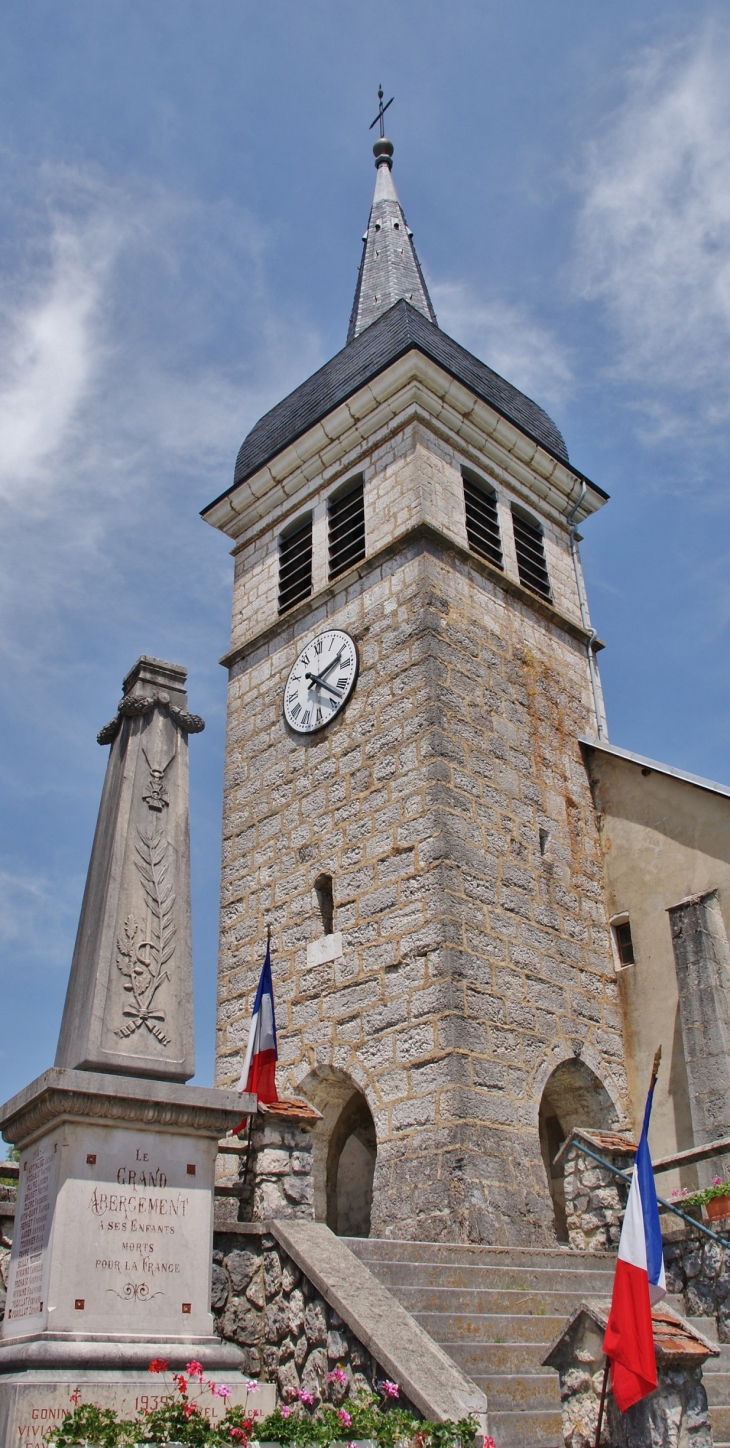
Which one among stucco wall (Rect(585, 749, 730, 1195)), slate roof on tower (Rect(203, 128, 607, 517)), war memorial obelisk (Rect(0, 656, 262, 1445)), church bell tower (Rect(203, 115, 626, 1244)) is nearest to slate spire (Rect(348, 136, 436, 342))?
slate roof on tower (Rect(203, 128, 607, 517))

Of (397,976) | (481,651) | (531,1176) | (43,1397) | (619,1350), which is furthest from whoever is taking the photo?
(481,651)

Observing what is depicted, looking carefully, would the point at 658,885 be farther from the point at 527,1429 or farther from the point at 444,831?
the point at 527,1429

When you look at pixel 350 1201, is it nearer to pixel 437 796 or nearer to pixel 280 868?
pixel 280 868

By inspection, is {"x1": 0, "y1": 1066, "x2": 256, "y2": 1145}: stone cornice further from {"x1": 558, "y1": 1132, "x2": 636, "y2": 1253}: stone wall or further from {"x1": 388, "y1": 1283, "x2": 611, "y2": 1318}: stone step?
{"x1": 558, "y1": 1132, "x2": 636, "y2": 1253}: stone wall

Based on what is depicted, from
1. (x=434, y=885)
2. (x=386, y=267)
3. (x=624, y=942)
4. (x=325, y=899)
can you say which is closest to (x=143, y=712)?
(x=434, y=885)

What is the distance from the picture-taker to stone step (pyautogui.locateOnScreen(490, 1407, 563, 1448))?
479 cm

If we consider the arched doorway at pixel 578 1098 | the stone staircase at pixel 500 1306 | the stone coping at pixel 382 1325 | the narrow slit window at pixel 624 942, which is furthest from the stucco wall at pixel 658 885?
the stone coping at pixel 382 1325

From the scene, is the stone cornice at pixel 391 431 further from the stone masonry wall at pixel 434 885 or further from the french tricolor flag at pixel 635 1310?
the french tricolor flag at pixel 635 1310

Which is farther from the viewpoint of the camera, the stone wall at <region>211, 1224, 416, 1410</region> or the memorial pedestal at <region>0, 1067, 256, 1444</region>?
the stone wall at <region>211, 1224, 416, 1410</region>

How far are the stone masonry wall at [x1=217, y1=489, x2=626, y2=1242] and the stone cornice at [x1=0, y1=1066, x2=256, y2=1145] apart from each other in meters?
3.52

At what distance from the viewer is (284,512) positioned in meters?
13.5

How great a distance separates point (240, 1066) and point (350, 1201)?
1719 millimetres

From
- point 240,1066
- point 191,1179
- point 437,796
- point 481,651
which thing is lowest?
point 191,1179

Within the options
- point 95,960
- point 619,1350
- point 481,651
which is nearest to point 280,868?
point 481,651
